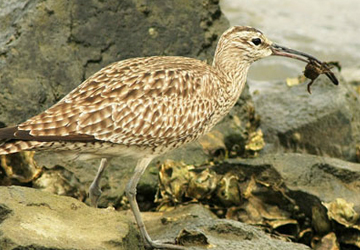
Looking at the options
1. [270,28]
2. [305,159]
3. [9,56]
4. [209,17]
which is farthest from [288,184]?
[270,28]

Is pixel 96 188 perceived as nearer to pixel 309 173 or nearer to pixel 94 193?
pixel 94 193

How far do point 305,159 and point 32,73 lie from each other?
2.95 meters

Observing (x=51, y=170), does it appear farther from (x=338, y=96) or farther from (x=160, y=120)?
(x=338, y=96)

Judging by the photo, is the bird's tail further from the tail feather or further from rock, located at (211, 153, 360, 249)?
rock, located at (211, 153, 360, 249)

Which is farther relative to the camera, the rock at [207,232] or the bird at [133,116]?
the rock at [207,232]

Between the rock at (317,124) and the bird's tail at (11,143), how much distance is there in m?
3.71

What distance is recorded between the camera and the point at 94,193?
728 centimetres

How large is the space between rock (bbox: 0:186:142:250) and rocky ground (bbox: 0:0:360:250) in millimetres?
1107

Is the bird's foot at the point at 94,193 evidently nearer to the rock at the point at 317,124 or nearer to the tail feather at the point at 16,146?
the tail feather at the point at 16,146

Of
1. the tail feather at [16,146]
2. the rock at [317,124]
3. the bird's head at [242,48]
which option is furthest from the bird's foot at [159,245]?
the rock at [317,124]

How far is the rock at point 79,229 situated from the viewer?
5102 mm

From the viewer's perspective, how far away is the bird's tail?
20.2 ft

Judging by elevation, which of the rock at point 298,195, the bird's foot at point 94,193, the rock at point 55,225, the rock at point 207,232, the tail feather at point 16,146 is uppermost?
the tail feather at point 16,146

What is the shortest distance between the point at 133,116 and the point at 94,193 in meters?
0.97
